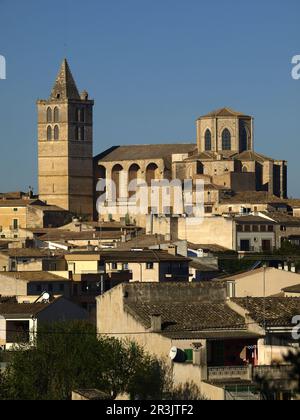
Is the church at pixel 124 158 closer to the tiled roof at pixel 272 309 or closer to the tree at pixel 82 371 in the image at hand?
the tiled roof at pixel 272 309

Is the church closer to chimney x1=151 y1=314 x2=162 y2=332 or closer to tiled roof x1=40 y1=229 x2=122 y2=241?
tiled roof x1=40 y1=229 x2=122 y2=241

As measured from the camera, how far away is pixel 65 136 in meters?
114

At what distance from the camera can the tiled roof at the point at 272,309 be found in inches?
1131

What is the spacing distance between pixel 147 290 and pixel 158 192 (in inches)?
2718

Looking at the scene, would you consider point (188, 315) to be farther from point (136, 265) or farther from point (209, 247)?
point (209, 247)

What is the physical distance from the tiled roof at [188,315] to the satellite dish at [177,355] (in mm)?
2069

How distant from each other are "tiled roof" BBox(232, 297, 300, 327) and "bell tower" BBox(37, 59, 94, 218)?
80.4m

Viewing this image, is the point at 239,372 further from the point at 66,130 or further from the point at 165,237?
the point at 66,130

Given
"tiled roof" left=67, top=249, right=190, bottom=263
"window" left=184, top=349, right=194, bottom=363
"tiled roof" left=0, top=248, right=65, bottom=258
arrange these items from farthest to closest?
"tiled roof" left=0, top=248, right=65, bottom=258 → "tiled roof" left=67, top=249, right=190, bottom=263 → "window" left=184, top=349, right=194, bottom=363

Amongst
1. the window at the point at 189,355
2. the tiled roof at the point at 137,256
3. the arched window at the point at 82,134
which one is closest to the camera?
the window at the point at 189,355

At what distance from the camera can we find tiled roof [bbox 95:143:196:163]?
111 meters

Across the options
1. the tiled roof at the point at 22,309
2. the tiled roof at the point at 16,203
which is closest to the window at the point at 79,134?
the tiled roof at the point at 16,203

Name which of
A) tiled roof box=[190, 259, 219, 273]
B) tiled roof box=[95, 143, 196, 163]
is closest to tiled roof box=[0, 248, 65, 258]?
tiled roof box=[190, 259, 219, 273]
